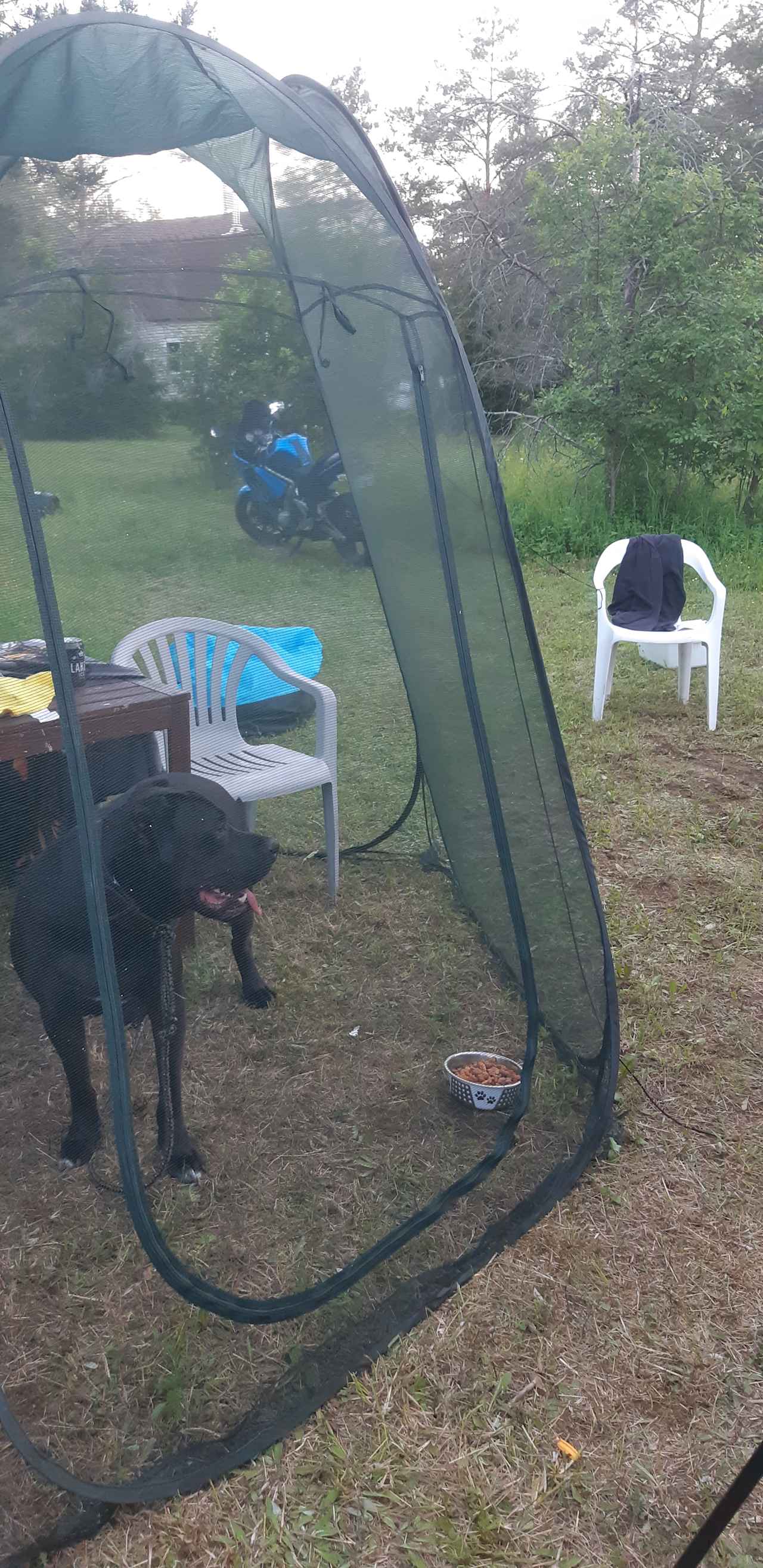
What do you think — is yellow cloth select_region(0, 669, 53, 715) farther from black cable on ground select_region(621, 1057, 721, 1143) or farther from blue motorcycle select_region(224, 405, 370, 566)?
Result: black cable on ground select_region(621, 1057, 721, 1143)

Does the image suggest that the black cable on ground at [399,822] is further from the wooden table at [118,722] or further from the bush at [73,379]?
the bush at [73,379]

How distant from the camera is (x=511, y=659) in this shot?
7.61 ft

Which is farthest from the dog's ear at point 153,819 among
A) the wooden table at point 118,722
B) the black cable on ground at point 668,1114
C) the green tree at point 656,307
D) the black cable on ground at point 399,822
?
the green tree at point 656,307

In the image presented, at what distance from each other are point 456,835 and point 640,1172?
0.86 meters

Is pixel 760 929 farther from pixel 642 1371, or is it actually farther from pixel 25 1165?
pixel 25 1165

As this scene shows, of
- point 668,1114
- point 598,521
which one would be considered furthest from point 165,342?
point 598,521

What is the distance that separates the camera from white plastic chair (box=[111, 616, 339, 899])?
1.72 metres

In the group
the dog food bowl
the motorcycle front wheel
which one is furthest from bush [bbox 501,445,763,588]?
the motorcycle front wheel

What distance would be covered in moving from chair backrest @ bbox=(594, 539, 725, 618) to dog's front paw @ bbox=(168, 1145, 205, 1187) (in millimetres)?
3475

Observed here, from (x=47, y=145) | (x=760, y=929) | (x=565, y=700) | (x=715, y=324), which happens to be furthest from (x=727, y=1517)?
(x=715, y=324)

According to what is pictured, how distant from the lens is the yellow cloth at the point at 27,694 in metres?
1.50

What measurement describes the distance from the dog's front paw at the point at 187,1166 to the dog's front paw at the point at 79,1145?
0.19m

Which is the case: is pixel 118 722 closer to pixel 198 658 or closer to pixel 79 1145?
pixel 198 658

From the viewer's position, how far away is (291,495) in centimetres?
192
